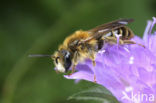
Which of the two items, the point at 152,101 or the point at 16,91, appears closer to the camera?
the point at 152,101

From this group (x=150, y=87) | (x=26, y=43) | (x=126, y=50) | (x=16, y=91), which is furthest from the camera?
(x=26, y=43)

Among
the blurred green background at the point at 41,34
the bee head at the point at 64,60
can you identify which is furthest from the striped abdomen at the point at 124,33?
the blurred green background at the point at 41,34

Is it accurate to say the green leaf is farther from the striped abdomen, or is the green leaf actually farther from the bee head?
the striped abdomen

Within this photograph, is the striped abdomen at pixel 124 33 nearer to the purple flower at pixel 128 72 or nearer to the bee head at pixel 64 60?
the purple flower at pixel 128 72

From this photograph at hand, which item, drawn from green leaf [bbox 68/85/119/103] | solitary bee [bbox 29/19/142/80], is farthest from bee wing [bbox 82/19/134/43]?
green leaf [bbox 68/85/119/103]

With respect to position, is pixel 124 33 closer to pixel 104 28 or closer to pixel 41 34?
pixel 104 28

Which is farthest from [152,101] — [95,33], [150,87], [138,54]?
[95,33]

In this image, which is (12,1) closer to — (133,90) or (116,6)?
(116,6)
